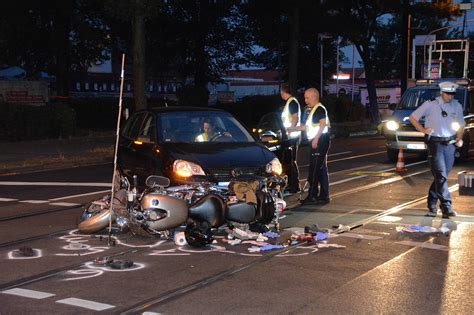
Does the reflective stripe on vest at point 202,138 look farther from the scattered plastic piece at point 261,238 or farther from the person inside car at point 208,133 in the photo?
the scattered plastic piece at point 261,238

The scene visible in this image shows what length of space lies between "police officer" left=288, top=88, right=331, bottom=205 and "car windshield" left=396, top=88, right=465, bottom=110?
7791 mm

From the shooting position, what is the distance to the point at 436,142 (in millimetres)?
8867

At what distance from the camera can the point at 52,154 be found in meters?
18.8

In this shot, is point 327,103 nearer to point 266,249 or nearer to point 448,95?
point 448,95

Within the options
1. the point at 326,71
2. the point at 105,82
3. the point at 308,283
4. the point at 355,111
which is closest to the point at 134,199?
the point at 308,283

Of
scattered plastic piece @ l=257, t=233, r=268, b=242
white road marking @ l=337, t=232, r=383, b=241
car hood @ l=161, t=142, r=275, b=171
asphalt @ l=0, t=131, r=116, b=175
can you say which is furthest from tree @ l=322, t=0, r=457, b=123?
scattered plastic piece @ l=257, t=233, r=268, b=242

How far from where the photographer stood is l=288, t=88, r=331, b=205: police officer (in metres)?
10.0

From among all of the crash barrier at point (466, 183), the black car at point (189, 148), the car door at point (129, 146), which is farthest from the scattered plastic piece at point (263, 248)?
the crash barrier at point (466, 183)

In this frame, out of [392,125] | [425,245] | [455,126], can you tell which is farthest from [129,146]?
[392,125]

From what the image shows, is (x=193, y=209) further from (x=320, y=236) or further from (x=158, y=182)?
(x=320, y=236)

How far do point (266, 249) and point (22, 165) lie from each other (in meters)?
10.9

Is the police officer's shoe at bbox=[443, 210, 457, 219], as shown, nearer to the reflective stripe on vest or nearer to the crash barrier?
the crash barrier

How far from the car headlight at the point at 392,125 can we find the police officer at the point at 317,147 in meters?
6.93

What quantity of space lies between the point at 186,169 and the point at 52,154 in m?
11.9
